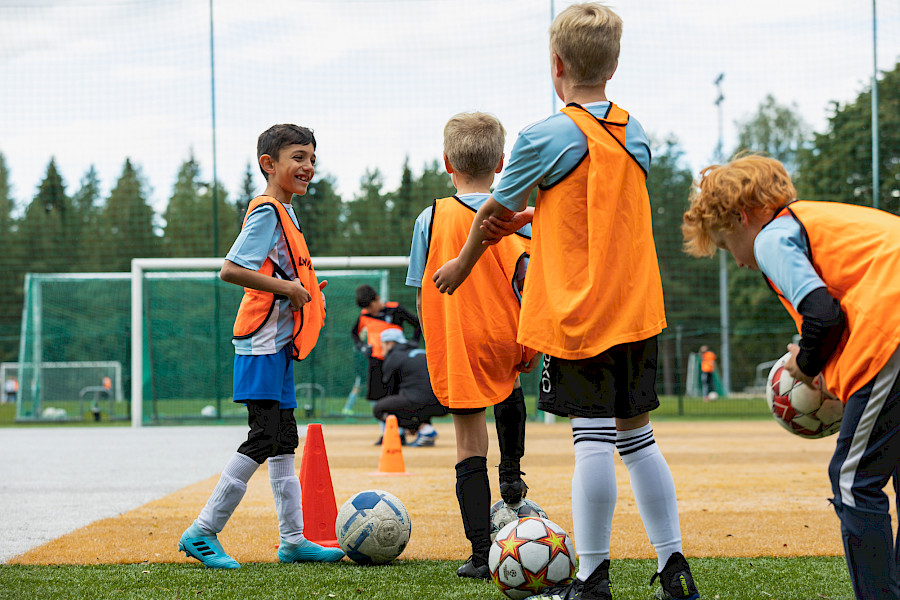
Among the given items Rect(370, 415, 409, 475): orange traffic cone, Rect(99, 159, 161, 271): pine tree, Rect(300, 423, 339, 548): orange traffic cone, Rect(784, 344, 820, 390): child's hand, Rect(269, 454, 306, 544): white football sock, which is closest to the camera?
Rect(784, 344, 820, 390): child's hand

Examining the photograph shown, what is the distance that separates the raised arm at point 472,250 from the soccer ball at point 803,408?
985 millimetres

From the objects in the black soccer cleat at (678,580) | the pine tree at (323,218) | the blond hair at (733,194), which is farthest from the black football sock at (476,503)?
the pine tree at (323,218)

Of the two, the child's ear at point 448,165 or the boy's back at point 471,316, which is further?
the child's ear at point 448,165

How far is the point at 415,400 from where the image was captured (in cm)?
954

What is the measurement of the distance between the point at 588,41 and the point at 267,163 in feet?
5.37

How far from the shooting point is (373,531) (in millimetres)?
3578

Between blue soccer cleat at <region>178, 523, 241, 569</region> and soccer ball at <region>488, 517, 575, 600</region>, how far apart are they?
3.89ft

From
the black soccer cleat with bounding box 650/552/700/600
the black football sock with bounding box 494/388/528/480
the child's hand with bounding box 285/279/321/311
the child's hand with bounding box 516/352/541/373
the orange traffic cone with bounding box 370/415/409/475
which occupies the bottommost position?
the orange traffic cone with bounding box 370/415/409/475

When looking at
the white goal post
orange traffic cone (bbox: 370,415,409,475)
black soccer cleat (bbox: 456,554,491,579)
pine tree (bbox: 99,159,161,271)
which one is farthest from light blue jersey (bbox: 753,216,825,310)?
pine tree (bbox: 99,159,161,271)

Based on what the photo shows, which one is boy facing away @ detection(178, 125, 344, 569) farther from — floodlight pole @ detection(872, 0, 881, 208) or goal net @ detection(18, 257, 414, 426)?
floodlight pole @ detection(872, 0, 881, 208)

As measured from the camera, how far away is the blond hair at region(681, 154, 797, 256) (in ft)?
8.07

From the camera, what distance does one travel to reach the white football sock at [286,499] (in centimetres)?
365

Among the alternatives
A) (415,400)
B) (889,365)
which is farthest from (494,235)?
(415,400)

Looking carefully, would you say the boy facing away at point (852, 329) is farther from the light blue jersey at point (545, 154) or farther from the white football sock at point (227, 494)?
the white football sock at point (227, 494)
